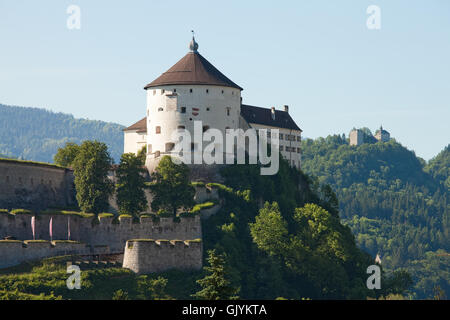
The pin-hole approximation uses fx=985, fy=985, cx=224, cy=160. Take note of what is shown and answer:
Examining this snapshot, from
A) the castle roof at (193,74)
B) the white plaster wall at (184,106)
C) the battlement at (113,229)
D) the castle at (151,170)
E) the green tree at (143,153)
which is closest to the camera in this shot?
the castle at (151,170)

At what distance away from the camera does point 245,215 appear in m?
107

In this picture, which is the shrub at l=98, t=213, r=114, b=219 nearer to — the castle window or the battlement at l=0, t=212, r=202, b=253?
the battlement at l=0, t=212, r=202, b=253

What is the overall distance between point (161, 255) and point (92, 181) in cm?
1496

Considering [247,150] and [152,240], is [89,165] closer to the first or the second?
[152,240]

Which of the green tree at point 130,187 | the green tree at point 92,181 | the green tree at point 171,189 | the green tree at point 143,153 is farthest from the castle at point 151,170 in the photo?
the green tree at point 130,187

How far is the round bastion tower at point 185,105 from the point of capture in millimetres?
111688

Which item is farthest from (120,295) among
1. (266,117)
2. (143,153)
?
(266,117)

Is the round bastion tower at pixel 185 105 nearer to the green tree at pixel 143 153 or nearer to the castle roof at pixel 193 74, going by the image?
the castle roof at pixel 193 74

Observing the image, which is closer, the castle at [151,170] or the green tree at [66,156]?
the castle at [151,170]

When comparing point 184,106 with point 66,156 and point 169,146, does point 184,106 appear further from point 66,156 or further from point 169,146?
point 66,156

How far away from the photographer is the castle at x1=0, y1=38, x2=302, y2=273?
90625 millimetres

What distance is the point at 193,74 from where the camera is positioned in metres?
114

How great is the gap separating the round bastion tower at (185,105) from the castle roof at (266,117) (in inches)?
281

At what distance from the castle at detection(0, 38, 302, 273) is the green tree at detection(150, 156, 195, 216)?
8.72 ft
